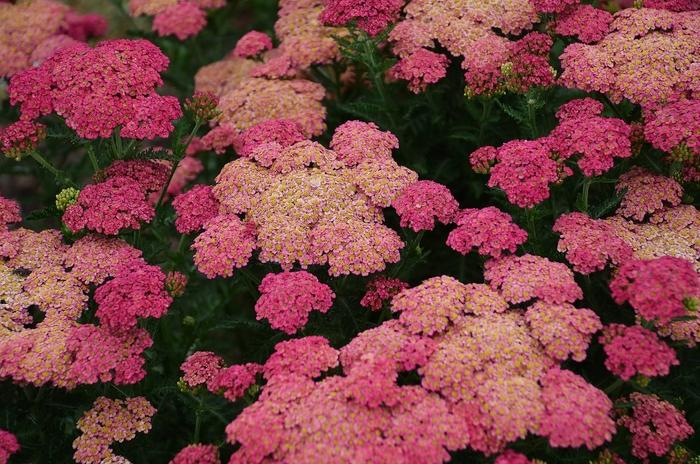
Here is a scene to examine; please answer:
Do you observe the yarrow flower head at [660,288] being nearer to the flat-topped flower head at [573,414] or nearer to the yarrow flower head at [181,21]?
the flat-topped flower head at [573,414]

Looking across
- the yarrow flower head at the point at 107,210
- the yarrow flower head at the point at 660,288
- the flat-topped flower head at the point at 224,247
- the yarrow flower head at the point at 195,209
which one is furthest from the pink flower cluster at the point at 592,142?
the yarrow flower head at the point at 107,210

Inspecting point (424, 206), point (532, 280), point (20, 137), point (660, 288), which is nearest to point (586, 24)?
point (424, 206)

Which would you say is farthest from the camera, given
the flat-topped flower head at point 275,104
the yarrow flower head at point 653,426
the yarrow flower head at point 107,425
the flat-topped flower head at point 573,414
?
the flat-topped flower head at point 275,104

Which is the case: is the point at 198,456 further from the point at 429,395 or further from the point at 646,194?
the point at 646,194

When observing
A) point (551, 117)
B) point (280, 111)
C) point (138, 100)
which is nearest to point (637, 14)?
point (551, 117)

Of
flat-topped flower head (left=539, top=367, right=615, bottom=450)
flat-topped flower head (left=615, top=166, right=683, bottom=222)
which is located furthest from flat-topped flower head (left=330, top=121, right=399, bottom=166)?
flat-topped flower head (left=539, top=367, right=615, bottom=450)

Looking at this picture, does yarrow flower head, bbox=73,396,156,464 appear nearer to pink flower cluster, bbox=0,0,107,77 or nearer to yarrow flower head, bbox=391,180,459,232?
yarrow flower head, bbox=391,180,459,232

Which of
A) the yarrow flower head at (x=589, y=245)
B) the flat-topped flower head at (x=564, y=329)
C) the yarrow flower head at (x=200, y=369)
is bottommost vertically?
the yarrow flower head at (x=200, y=369)
